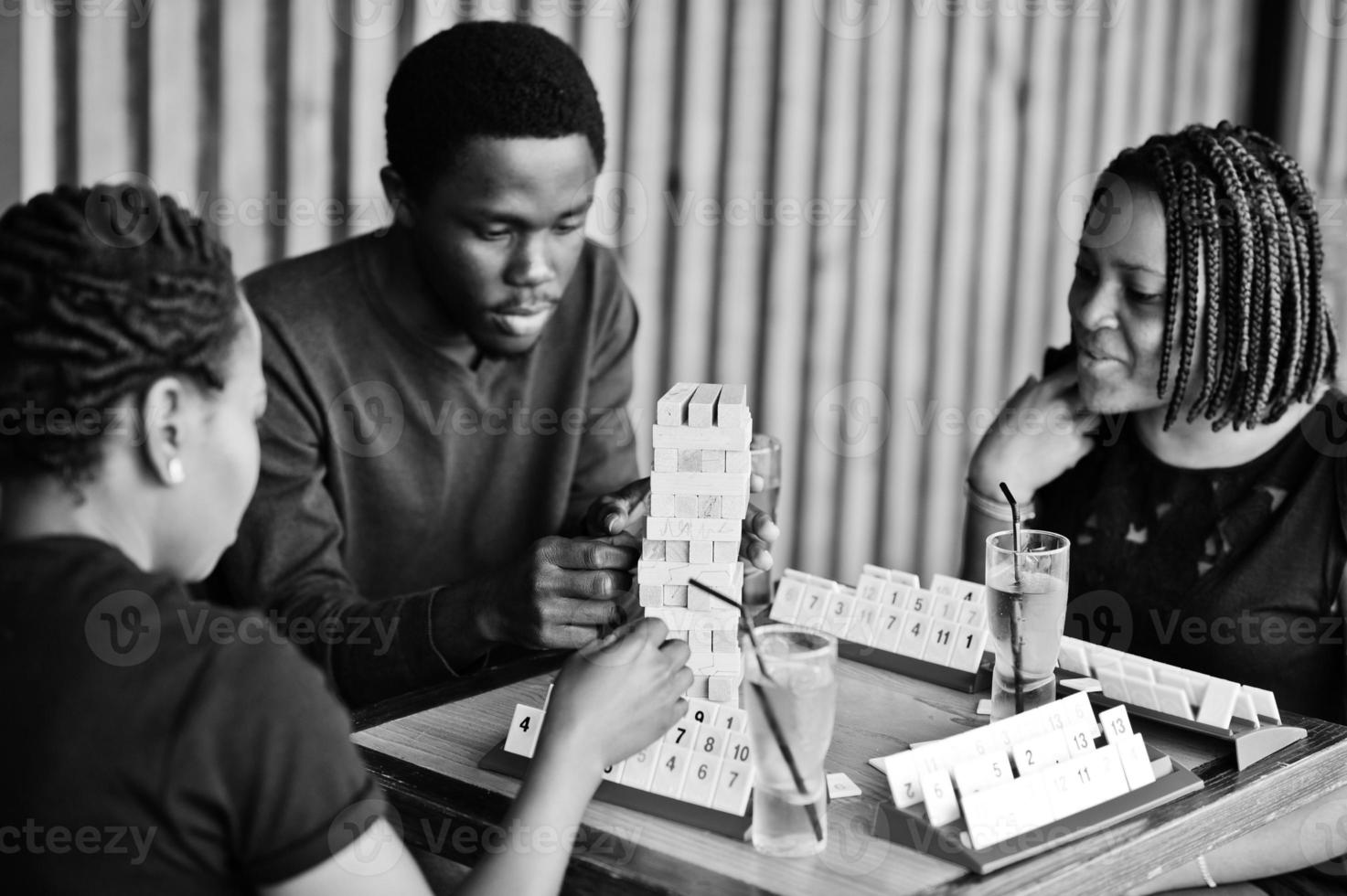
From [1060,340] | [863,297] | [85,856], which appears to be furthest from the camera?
[1060,340]

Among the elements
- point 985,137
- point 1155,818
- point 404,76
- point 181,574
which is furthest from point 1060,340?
point 181,574

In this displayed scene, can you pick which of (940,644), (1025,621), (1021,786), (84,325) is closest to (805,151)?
(940,644)

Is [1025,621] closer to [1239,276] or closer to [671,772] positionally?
[671,772]

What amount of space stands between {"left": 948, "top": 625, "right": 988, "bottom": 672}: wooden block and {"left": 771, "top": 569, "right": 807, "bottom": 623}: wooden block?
0.72 ft

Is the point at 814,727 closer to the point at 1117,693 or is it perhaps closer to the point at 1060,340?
the point at 1117,693

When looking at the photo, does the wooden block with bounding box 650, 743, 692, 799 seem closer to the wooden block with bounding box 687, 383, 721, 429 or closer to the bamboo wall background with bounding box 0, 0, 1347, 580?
the wooden block with bounding box 687, 383, 721, 429

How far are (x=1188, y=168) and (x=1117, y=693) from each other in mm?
774

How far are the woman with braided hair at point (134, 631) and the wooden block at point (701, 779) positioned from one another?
31cm

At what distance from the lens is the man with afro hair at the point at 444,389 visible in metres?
1.94

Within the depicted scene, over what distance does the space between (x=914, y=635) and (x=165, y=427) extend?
3.35 feet

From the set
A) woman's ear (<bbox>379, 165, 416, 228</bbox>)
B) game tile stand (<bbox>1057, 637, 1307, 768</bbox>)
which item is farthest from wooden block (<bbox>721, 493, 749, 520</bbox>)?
woman's ear (<bbox>379, 165, 416, 228</bbox>)

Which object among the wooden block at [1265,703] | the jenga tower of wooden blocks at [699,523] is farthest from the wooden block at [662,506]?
the wooden block at [1265,703]

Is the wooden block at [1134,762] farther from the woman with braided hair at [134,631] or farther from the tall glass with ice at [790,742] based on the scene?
the woman with braided hair at [134,631]

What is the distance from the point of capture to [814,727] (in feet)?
4.22
